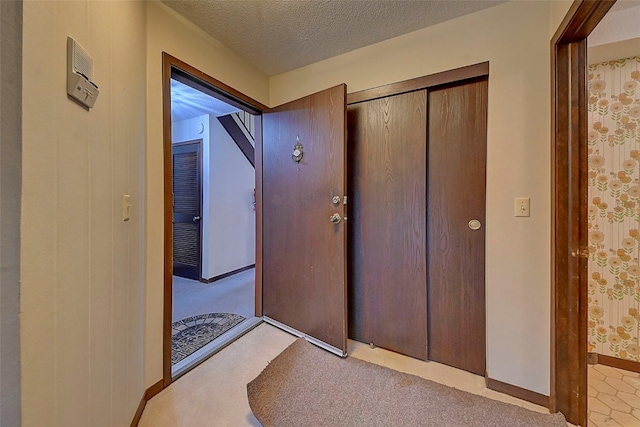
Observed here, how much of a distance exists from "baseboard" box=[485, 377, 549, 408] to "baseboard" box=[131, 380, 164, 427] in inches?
74.9

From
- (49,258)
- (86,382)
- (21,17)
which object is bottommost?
(86,382)

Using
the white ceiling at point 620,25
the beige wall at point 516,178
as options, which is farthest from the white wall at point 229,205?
the white ceiling at point 620,25

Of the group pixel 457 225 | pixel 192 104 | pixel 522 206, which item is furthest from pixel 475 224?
pixel 192 104

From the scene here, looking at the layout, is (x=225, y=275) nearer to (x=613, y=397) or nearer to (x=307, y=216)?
(x=307, y=216)

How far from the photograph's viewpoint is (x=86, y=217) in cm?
86

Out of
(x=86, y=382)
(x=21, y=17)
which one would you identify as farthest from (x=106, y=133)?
(x=86, y=382)

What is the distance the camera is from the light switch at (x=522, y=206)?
1.45m

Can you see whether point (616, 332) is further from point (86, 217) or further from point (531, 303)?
point (86, 217)

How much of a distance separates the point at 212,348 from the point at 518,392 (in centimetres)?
195

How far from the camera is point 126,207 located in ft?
3.90

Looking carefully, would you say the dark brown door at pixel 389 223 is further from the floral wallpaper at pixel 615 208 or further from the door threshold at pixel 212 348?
the floral wallpaper at pixel 615 208

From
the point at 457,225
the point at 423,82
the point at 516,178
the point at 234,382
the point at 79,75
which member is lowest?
the point at 234,382

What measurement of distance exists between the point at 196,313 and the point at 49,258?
218 cm

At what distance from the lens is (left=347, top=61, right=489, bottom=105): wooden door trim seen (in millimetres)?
1592
